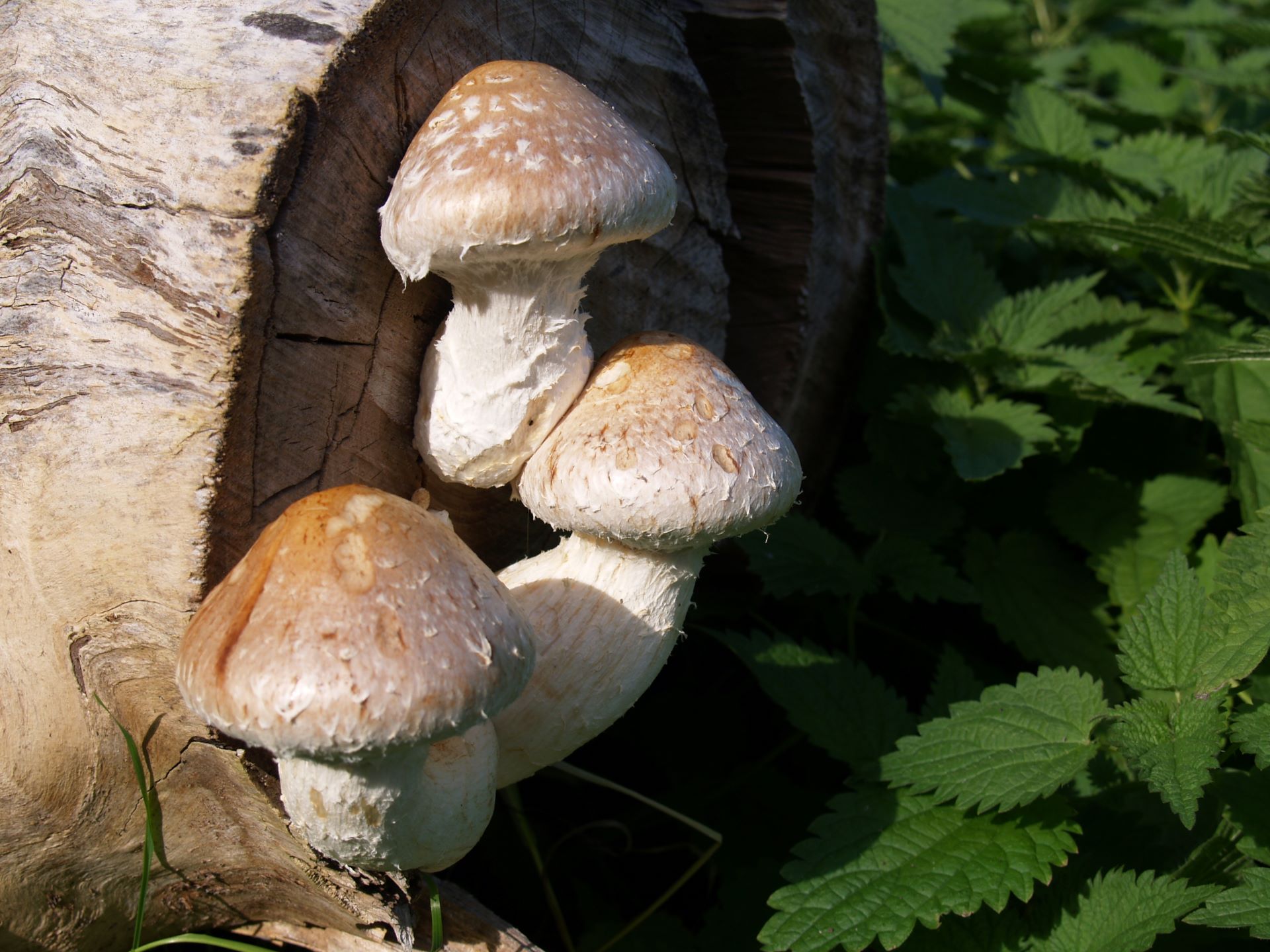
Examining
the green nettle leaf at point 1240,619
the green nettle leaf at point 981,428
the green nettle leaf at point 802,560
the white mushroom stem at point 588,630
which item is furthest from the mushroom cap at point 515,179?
the green nettle leaf at point 1240,619

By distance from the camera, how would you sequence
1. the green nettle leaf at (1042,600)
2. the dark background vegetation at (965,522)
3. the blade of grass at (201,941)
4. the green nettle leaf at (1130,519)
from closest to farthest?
the blade of grass at (201,941)
the dark background vegetation at (965,522)
the green nettle leaf at (1042,600)
the green nettle leaf at (1130,519)

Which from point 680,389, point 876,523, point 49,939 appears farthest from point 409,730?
point 876,523

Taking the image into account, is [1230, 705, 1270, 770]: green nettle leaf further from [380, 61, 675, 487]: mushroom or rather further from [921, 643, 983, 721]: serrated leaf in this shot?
[380, 61, 675, 487]: mushroom

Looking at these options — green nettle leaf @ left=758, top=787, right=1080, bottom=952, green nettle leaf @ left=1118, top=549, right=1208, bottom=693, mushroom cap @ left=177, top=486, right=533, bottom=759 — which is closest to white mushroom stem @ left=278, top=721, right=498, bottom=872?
mushroom cap @ left=177, top=486, right=533, bottom=759

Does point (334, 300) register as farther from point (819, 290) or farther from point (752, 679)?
point (752, 679)

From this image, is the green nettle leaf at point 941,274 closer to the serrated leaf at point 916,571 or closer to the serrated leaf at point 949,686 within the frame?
the serrated leaf at point 916,571

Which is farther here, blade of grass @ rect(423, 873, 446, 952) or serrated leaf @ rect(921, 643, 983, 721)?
serrated leaf @ rect(921, 643, 983, 721)
